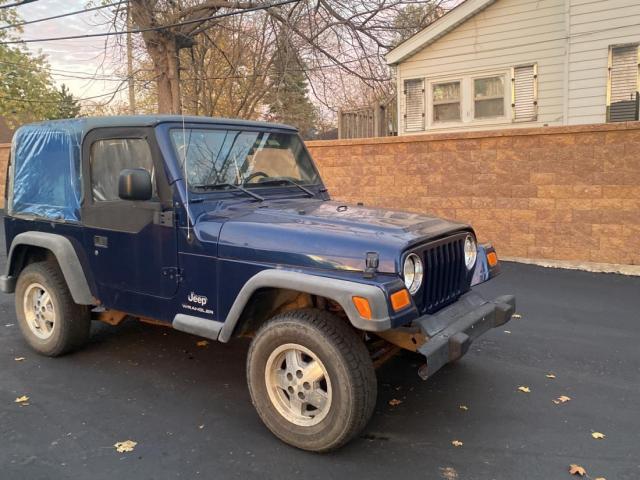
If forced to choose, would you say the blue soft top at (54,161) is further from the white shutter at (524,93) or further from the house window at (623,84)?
the house window at (623,84)

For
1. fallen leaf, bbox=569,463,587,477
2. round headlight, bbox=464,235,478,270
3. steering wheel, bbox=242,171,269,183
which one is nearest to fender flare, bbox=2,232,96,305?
steering wheel, bbox=242,171,269,183

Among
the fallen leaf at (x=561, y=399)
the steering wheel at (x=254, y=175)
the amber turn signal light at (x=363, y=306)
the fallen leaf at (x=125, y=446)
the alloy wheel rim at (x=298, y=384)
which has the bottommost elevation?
the fallen leaf at (x=561, y=399)

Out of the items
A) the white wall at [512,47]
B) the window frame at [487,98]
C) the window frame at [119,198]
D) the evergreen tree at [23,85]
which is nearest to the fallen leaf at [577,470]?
the window frame at [119,198]

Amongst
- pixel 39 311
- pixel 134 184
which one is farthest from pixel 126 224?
pixel 39 311

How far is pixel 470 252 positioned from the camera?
3893mm

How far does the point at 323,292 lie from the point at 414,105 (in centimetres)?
1062

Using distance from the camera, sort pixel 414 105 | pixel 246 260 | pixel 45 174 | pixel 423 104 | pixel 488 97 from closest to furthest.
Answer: pixel 246 260 → pixel 45 174 → pixel 488 97 → pixel 423 104 → pixel 414 105

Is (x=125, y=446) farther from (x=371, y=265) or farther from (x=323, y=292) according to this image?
(x=371, y=265)

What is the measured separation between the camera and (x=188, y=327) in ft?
12.0

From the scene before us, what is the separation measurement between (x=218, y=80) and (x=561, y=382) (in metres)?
20.5

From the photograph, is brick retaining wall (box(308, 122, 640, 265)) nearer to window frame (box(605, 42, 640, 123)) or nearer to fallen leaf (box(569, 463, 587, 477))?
window frame (box(605, 42, 640, 123))

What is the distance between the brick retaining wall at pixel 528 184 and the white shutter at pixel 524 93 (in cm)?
374

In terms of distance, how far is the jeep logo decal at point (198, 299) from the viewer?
3.62 meters

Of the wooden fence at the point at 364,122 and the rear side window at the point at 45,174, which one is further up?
the wooden fence at the point at 364,122
